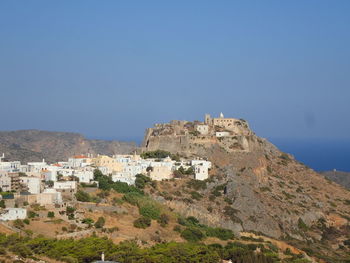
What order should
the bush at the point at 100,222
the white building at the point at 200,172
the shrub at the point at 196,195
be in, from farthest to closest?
the white building at the point at 200,172
the shrub at the point at 196,195
the bush at the point at 100,222

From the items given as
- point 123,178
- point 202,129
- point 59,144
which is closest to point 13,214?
point 123,178

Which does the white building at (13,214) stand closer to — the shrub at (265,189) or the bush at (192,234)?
the bush at (192,234)

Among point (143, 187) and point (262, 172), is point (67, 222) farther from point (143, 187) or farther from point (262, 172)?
point (262, 172)

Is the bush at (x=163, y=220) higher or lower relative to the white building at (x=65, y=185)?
lower

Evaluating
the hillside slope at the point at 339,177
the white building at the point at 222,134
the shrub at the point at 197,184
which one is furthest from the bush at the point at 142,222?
the hillside slope at the point at 339,177

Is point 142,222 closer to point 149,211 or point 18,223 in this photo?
point 149,211

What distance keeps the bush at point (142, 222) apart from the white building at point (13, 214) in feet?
28.2

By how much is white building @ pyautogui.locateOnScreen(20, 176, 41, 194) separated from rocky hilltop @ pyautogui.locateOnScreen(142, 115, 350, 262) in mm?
11867

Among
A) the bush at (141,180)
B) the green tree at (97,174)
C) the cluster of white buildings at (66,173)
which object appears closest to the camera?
the cluster of white buildings at (66,173)

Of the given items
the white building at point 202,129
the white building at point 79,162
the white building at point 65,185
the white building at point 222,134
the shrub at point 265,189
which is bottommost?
the white building at point 65,185

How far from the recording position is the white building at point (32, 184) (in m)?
46.2

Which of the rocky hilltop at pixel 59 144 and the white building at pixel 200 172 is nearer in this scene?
the white building at pixel 200 172

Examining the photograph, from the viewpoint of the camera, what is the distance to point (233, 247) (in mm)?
44469

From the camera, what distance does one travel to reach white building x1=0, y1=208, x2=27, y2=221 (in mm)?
39812
